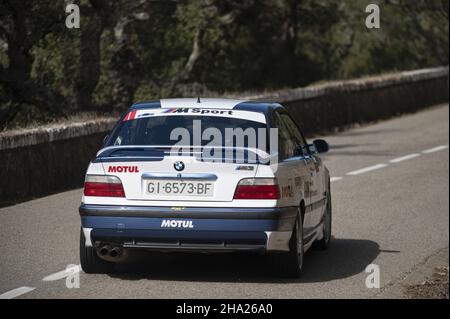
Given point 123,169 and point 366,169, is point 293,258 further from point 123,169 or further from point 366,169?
point 366,169

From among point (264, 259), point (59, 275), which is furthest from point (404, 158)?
point (59, 275)

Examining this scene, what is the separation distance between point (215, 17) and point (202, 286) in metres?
27.6

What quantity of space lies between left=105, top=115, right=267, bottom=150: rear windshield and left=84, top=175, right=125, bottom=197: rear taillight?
1.76 feet

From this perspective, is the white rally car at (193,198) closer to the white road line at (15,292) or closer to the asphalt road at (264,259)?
the asphalt road at (264,259)

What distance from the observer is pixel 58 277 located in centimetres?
1090

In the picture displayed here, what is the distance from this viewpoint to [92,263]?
36.2ft

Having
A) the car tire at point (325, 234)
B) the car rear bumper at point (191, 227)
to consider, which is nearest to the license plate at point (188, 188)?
the car rear bumper at point (191, 227)

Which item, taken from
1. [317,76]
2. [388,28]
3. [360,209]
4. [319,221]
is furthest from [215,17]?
[319,221]

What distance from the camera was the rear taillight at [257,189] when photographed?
10383 mm

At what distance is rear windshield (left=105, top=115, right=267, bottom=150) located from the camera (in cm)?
1095

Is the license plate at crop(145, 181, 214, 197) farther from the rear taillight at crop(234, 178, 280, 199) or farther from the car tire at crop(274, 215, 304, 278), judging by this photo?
the car tire at crop(274, 215, 304, 278)

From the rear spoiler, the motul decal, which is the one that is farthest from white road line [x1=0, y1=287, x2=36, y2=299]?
the rear spoiler

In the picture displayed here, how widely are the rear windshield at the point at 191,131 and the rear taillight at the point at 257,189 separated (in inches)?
19.0

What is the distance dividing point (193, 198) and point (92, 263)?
1227mm
